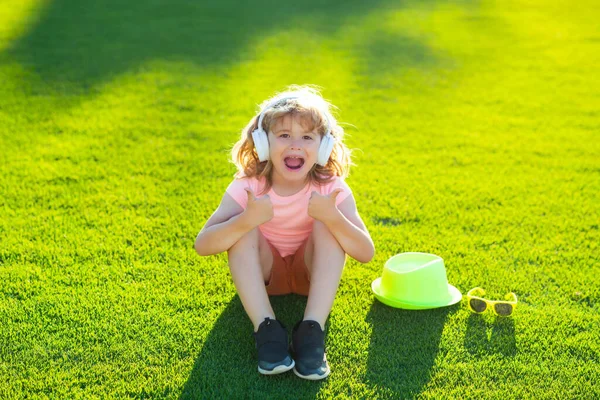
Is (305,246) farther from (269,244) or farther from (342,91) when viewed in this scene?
(342,91)

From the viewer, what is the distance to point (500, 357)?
2.82 metres

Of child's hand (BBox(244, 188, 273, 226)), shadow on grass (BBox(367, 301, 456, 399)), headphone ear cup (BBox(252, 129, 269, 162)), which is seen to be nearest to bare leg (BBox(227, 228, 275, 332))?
child's hand (BBox(244, 188, 273, 226))

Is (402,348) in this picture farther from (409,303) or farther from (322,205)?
(322,205)

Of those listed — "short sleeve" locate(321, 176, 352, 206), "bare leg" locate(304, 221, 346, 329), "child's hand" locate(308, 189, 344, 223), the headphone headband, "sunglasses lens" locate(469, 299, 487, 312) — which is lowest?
"sunglasses lens" locate(469, 299, 487, 312)

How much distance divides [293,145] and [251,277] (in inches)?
23.1

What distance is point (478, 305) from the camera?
3.11m

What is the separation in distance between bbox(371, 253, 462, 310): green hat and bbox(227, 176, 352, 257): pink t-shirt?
45 centimetres

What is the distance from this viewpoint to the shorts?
3145 mm

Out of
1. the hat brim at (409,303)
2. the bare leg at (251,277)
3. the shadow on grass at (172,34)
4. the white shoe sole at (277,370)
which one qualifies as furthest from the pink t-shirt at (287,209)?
the shadow on grass at (172,34)

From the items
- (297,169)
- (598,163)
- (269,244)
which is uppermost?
(297,169)

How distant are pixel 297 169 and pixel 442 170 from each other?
2.19 meters

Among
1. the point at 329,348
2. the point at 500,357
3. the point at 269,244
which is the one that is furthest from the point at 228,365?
the point at 500,357

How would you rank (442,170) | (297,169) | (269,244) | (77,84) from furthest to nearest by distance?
(77,84) < (442,170) < (269,244) < (297,169)

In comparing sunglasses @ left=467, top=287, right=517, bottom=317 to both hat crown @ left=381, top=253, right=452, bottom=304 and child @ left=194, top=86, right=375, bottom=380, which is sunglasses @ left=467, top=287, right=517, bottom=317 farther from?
child @ left=194, top=86, right=375, bottom=380
